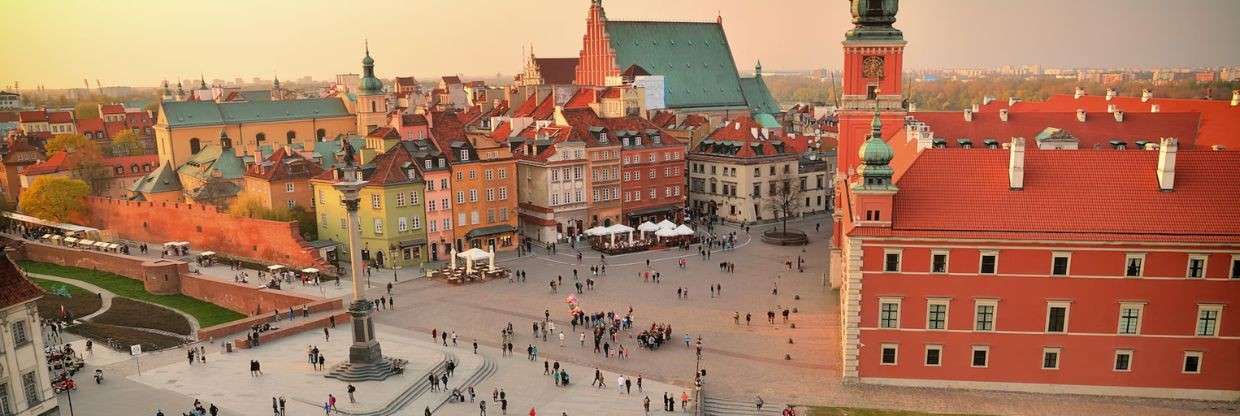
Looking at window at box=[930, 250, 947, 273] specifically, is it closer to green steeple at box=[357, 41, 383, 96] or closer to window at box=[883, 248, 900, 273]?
window at box=[883, 248, 900, 273]

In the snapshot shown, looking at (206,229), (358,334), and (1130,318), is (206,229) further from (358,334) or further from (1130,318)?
(1130,318)

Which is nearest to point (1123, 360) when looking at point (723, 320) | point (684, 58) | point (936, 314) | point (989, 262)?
point (989, 262)

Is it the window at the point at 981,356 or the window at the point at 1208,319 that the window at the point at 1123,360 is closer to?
the window at the point at 1208,319

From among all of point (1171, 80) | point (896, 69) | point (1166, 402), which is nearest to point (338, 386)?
point (1166, 402)

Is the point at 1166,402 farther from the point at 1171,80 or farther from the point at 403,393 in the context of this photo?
the point at 1171,80

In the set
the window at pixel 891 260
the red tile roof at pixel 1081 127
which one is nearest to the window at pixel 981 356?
the window at pixel 891 260

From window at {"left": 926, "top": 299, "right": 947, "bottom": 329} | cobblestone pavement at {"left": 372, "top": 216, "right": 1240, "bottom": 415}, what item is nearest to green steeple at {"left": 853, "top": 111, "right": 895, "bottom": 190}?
window at {"left": 926, "top": 299, "right": 947, "bottom": 329}
